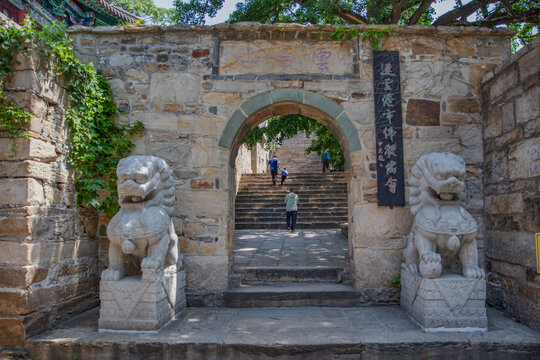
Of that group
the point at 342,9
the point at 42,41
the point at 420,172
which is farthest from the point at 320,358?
the point at 342,9

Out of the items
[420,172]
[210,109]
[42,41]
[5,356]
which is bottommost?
[5,356]

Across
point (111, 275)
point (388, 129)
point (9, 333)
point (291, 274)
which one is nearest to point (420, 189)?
point (388, 129)

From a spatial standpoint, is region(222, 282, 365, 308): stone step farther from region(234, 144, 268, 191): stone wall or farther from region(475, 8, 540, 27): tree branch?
region(234, 144, 268, 191): stone wall

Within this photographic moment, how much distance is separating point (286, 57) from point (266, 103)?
22.8 inches

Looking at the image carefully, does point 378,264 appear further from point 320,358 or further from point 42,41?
point 42,41

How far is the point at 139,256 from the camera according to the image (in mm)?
3082

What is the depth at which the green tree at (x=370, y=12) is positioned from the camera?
247 inches

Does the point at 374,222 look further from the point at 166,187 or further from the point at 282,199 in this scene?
the point at 282,199

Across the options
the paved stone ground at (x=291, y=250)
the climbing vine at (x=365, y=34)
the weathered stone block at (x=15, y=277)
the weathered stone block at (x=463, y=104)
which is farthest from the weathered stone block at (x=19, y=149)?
the weathered stone block at (x=463, y=104)

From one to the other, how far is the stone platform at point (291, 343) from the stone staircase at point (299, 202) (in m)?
6.27

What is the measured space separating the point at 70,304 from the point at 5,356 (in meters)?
0.61

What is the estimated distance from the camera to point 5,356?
2.73 metres

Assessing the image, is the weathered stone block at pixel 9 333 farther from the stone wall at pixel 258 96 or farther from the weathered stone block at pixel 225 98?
the weathered stone block at pixel 225 98

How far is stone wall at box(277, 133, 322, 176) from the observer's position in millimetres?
19605
